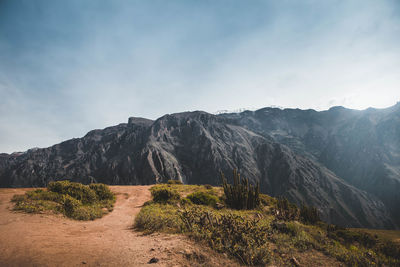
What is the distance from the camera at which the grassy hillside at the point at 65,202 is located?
943cm

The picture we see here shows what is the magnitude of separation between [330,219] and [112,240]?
340 ft

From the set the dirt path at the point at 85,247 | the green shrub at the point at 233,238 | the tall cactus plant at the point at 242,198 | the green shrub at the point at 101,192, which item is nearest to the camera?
the dirt path at the point at 85,247

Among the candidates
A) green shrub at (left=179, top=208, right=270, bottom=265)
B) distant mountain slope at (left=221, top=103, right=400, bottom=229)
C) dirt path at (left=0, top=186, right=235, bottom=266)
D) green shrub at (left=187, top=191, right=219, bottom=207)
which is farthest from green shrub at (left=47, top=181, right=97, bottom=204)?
distant mountain slope at (left=221, top=103, right=400, bottom=229)

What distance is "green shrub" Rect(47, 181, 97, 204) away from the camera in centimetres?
1248

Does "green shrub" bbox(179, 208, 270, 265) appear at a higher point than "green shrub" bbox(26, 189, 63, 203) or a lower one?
lower

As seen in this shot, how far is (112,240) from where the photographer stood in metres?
6.37

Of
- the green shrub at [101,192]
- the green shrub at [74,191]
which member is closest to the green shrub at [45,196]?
the green shrub at [74,191]

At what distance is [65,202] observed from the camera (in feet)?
34.0

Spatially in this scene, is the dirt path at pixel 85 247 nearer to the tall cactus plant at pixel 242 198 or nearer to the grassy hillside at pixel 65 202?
the grassy hillside at pixel 65 202

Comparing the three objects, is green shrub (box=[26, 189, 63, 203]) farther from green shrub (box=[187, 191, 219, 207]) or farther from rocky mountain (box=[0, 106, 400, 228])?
rocky mountain (box=[0, 106, 400, 228])

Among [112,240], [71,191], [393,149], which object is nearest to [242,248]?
[112,240]

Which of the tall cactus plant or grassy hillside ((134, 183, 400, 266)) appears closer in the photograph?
grassy hillside ((134, 183, 400, 266))

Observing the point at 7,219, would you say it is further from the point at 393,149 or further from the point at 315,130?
the point at 315,130

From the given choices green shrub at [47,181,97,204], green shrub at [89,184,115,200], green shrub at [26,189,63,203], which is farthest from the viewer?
green shrub at [89,184,115,200]
